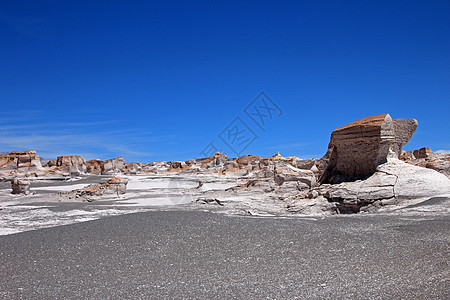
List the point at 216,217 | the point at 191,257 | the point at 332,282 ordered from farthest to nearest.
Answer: the point at 216,217, the point at 191,257, the point at 332,282

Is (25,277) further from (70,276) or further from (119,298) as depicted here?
(119,298)

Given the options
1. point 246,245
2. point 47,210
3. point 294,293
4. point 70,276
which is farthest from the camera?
point 47,210

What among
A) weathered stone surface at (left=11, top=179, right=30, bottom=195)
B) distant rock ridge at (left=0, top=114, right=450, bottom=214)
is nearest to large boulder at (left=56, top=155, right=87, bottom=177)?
weathered stone surface at (left=11, top=179, right=30, bottom=195)

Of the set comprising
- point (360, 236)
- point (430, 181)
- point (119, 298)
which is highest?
point (430, 181)

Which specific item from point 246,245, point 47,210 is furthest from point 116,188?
point 246,245

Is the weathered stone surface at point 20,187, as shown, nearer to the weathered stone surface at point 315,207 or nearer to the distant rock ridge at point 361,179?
the distant rock ridge at point 361,179

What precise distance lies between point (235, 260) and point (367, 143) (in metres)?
7.45

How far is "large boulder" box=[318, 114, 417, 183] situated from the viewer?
34.7 feet

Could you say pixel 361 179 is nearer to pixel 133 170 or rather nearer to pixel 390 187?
pixel 390 187

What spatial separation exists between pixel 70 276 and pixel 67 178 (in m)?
31.6

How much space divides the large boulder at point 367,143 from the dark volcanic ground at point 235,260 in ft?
11.9

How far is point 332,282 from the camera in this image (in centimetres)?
411

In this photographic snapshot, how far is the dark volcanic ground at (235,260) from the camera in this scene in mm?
3982

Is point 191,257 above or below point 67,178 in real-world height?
below
